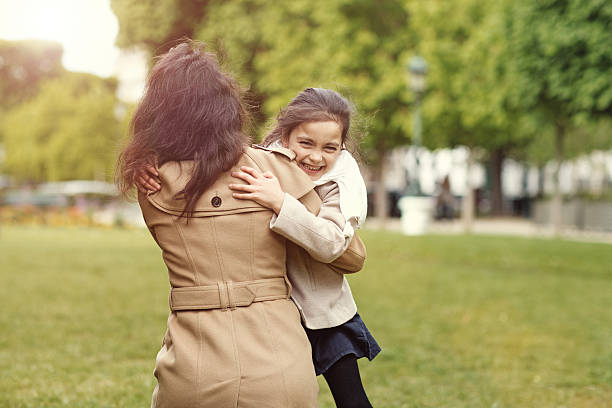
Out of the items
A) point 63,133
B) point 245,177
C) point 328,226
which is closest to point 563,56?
point 328,226

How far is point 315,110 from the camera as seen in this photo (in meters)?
2.77

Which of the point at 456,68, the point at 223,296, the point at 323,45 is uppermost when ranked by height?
the point at 323,45

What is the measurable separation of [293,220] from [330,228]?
132mm

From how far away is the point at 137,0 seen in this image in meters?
30.3

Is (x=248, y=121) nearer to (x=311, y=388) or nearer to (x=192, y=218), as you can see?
(x=192, y=218)

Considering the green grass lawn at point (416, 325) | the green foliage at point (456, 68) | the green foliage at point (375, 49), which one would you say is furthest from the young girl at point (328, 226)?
the green foliage at point (456, 68)

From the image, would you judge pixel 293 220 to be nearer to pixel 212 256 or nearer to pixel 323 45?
pixel 212 256

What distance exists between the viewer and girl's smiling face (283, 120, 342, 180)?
277cm

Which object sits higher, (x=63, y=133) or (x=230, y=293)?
(x=63, y=133)

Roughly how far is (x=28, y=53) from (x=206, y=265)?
6488 cm

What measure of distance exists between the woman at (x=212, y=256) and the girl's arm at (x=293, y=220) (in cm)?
4

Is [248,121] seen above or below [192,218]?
above

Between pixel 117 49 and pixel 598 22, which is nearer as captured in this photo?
pixel 598 22

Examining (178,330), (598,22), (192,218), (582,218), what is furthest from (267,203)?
(582,218)
